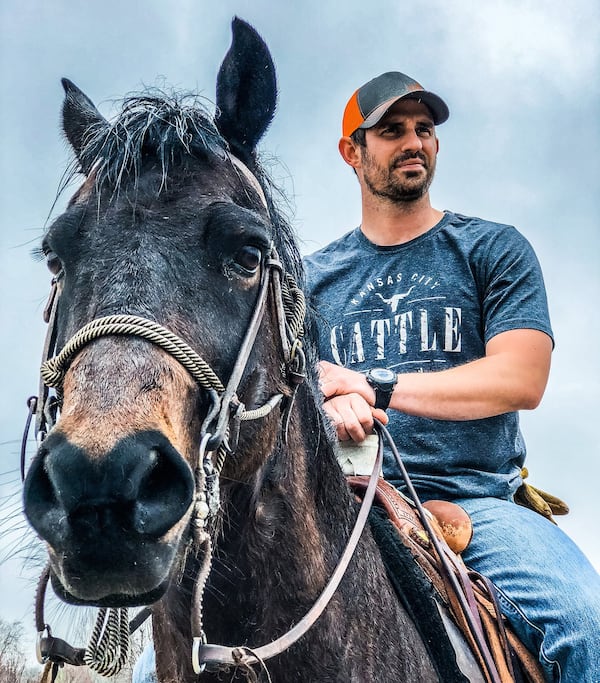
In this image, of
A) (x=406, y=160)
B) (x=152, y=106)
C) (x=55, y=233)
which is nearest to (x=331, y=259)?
(x=406, y=160)

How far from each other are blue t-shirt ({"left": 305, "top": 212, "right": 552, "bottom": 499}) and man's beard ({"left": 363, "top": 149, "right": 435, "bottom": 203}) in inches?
9.9

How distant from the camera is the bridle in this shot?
6.17 ft

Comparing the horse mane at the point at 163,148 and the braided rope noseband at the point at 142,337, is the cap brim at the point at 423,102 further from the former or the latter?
the braided rope noseband at the point at 142,337

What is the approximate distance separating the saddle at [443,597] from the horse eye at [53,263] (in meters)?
1.53

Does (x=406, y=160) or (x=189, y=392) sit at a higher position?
(x=406, y=160)

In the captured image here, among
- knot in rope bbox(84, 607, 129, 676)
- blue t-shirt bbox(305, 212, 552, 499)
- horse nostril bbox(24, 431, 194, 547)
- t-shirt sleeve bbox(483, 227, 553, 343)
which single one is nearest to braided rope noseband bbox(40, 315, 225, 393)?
horse nostril bbox(24, 431, 194, 547)

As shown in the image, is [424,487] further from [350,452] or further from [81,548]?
[81,548]

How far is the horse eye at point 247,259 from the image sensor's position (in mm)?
2268

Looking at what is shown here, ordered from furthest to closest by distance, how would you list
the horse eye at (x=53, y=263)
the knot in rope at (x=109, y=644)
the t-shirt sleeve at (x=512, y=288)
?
the t-shirt sleeve at (x=512, y=288)
the horse eye at (x=53, y=263)
the knot in rope at (x=109, y=644)

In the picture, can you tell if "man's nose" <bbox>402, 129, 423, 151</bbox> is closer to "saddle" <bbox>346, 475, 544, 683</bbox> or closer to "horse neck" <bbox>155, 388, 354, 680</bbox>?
"saddle" <bbox>346, 475, 544, 683</bbox>

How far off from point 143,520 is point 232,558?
2.56ft

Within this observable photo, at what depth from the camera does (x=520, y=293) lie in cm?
373

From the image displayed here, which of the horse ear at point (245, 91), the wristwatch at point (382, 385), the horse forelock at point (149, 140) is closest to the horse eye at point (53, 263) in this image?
the horse forelock at point (149, 140)

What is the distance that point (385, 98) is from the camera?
4.33m
